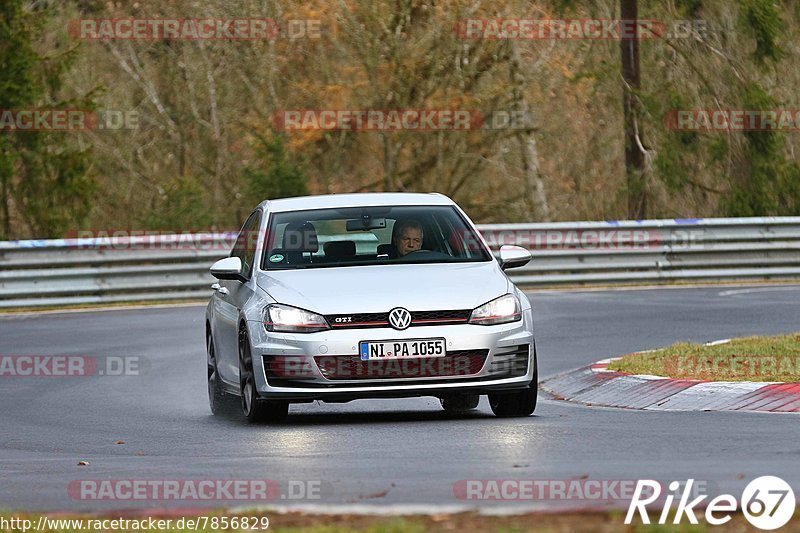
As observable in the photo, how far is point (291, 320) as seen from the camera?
1155 cm

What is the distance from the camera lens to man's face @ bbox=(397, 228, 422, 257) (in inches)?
493

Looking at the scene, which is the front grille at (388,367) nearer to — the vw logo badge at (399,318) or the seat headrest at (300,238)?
the vw logo badge at (399,318)

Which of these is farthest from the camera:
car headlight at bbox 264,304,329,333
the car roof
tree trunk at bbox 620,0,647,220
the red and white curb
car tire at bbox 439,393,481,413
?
Result: tree trunk at bbox 620,0,647,220

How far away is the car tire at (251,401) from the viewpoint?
1185 centimetres

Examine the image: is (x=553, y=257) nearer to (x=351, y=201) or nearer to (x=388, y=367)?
(x=351, y=201)

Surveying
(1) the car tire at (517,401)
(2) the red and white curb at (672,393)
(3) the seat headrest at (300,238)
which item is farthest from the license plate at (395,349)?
(2) the red and white curb at (672,393)

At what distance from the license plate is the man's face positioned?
1243 millimetres

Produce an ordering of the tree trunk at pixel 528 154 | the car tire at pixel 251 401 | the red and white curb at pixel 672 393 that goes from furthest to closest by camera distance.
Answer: the tree trunk at pixel 528 154 < the red and white curb at pixel 672 393 < the car tire at pixel 251 401

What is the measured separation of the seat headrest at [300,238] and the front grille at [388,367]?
1.29 meters

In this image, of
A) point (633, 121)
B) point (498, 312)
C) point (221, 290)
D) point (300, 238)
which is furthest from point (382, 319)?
point (633, 121)

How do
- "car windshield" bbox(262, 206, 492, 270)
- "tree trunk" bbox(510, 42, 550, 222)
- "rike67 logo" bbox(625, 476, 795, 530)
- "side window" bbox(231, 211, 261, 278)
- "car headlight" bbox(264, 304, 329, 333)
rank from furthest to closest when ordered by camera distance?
1. "tree trunk" bbox(510, 42, 550, 222)
2. "side window" bbox(231, 211, 261, 278)
3. "car windshield" bbox(262, 206, 492, 270)
4. "car headlight" bbox(264, 304, 329, 333)
5. "rike67 logo" bbox(625, 476, 795, 530)

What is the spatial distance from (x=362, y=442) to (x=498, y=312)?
1.56m

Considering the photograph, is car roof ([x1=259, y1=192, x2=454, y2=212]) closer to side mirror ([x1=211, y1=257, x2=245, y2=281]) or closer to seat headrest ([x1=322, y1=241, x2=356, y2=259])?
seat headrest ([x1=322, y1=241, x2=356, y2=259])

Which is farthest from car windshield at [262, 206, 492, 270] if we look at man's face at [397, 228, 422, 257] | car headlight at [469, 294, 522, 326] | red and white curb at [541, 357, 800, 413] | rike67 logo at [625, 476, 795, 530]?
rike67 logo at [625, 476, 795, 530]
